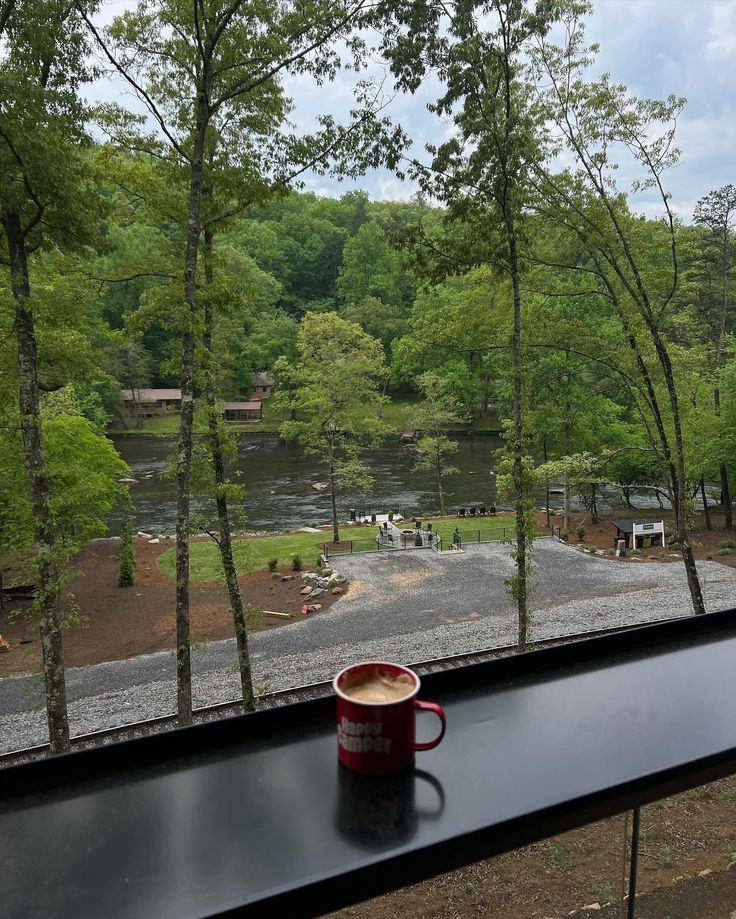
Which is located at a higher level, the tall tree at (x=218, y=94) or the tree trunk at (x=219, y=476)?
the tall tree at (x=218, y=94)

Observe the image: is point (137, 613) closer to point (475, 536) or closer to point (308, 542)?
point (308, 542)

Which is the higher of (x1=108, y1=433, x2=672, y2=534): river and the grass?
(x1=108, y1=433, x2=672, y2=534): river

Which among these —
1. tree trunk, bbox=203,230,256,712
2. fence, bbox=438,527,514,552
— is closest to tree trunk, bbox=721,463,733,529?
fence, bbox=438,527,514,552

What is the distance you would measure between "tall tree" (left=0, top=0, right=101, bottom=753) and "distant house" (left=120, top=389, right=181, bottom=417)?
30505 mm

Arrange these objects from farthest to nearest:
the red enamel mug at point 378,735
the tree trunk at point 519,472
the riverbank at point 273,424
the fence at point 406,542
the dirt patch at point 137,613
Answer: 1. the riverbank at point 273,424
2. the fence at point 406,542
3. the dirt patch at point 137,613
4. the tree trunk at point 519,472
5. the red enamel mug at point 378,735

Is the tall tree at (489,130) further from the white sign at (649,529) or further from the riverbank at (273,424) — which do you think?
the riverbank at (273,424)

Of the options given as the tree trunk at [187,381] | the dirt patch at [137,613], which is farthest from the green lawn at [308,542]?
the tree trunk at [187,381]

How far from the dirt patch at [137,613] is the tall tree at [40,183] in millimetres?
A: 4187

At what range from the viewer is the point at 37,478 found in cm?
546

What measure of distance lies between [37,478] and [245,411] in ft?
111

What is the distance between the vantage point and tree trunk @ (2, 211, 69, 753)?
5184 millimetres

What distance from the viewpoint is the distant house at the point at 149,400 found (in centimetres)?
3528

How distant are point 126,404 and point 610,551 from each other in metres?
30.6

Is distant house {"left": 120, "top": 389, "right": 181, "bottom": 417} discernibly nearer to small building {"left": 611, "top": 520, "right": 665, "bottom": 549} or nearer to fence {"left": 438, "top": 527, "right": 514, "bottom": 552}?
fence {"left": 438, "top": 527, "right": 514, "bottom": 552}
